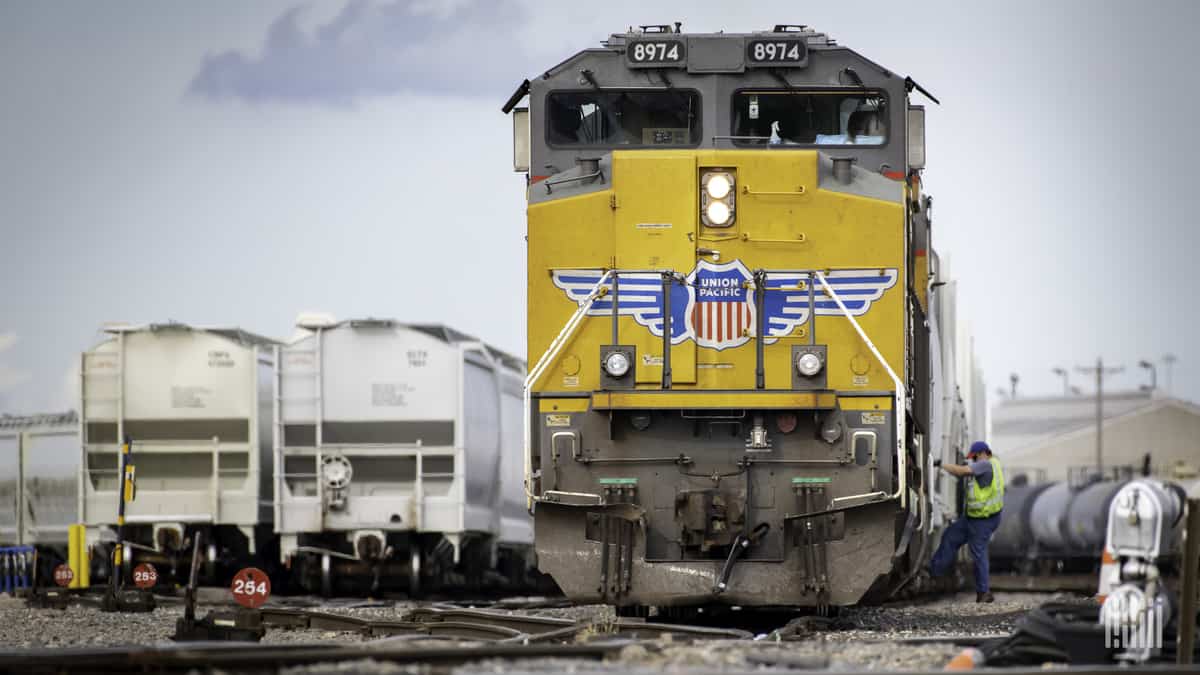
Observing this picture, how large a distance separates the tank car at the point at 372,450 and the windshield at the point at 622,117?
846 cm

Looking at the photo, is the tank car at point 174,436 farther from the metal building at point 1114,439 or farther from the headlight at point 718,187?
the metal building at point 1114,439

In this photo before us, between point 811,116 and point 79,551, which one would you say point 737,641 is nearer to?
point 811,116

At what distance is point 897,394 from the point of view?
1142 cm

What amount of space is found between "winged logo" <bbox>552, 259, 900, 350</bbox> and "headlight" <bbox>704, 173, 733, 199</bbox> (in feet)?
1.52

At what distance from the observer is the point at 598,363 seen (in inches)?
461

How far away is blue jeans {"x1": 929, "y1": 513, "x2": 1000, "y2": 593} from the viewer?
16.3 metres

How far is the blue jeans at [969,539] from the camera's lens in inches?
642

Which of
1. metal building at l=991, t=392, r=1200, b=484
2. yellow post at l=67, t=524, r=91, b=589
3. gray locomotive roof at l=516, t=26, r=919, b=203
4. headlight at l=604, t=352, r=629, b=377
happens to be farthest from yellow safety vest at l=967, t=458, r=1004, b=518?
metal building at l=991, t=392, r=1200, b=484

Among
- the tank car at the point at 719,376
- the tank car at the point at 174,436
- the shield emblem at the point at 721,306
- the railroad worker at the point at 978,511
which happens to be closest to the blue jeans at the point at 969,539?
the railroad worker at the point at 978,511

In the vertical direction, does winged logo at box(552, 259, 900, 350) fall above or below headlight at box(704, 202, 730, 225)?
below

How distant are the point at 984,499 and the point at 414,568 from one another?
23.9 feet

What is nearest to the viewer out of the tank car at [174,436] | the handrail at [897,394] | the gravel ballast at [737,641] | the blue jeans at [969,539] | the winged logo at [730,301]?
the gravel ballast at [737,641]

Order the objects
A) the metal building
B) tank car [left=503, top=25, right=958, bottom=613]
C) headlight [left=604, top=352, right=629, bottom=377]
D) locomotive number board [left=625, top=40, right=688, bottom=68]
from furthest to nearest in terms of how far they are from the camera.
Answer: the metal building < locomotive number board [left=625, top=40, right=688, bottom=68] < headlight [left=604, top=352, right=629, bottom=377] < tank car [left=503, top=25, right=958, bottom=613]

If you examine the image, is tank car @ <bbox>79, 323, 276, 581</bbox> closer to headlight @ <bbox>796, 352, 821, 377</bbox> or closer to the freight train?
the freight train
